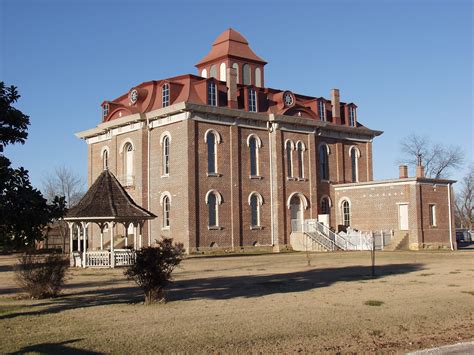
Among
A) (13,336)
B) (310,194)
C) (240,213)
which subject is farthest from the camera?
(310,194)

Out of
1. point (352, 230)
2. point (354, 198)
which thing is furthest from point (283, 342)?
point (354, 198)

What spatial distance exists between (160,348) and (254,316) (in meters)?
3.53

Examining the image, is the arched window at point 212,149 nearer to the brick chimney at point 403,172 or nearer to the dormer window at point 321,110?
the dormer window at point 321,110

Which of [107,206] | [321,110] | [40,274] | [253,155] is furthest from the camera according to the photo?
[321,110]

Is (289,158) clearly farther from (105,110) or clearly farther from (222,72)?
(105,110)

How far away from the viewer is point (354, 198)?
46250 millimetres

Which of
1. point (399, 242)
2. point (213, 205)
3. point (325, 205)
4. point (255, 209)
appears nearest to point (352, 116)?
point (325, 205)

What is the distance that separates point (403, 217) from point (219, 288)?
2693 cm

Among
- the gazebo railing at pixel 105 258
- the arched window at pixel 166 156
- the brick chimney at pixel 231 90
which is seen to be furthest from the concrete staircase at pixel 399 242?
the gazebo railing at pixel 105 258

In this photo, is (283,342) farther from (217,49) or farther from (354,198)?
(217,49)

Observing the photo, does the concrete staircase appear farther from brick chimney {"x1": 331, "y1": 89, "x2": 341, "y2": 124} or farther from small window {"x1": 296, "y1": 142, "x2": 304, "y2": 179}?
brick chimney {"x1": 331, "y1": 89, "x2": 341, "y2": 124}

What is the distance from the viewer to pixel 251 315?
13.6 m

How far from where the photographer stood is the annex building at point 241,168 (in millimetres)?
39625

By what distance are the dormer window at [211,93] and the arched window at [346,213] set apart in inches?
525
